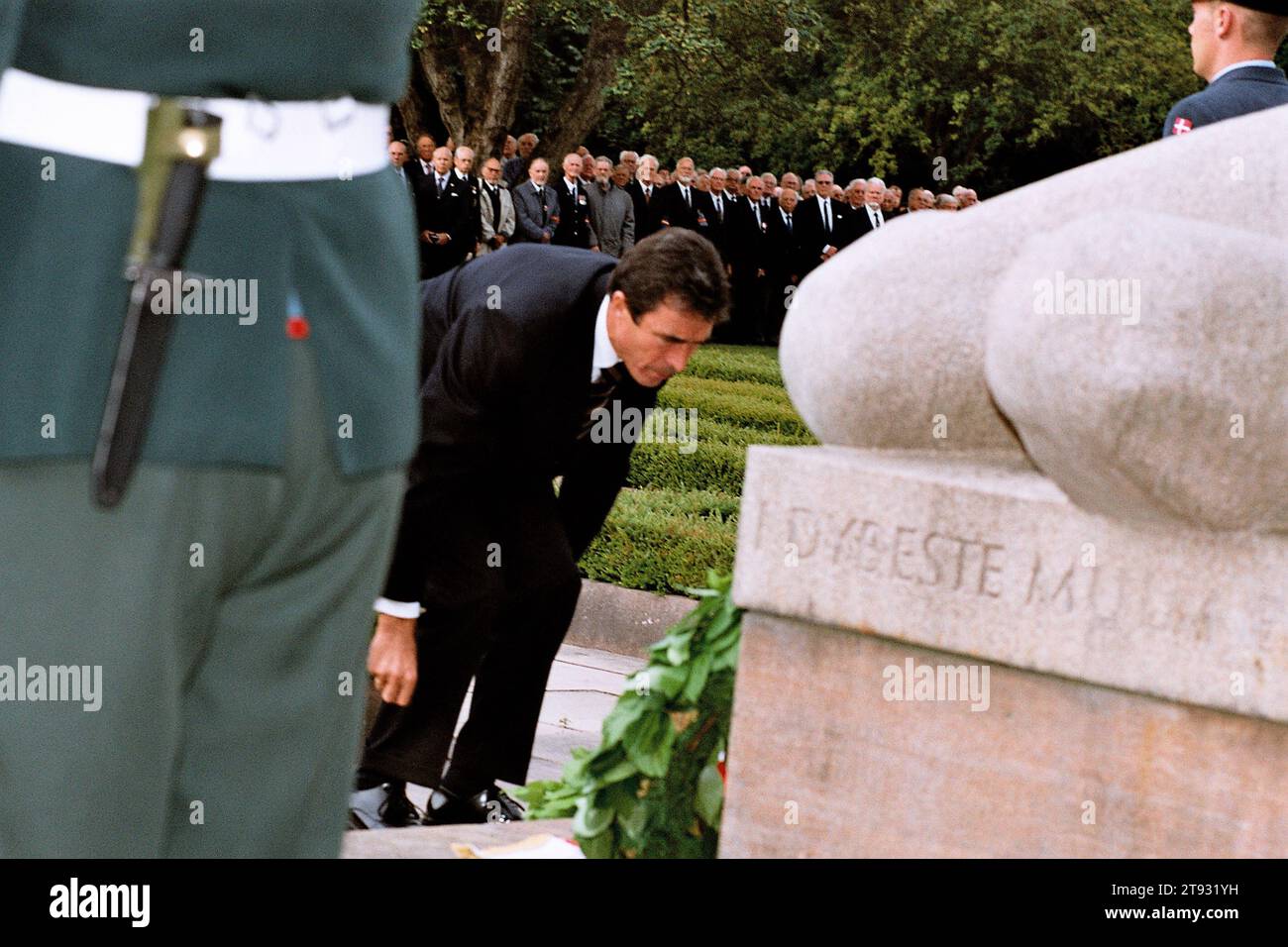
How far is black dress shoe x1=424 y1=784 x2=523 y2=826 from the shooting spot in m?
5.32

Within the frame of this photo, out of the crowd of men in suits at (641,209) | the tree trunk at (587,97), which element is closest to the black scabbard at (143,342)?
the crowd of men in suits at (641,209)

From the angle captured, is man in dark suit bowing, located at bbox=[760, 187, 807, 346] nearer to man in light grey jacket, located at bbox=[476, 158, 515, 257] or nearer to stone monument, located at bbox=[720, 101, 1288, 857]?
man in light grey jacket, located at bbox=[476, 158, 515, 257]

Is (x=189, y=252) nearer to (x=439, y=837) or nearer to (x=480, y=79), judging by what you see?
(x=439, y=837)

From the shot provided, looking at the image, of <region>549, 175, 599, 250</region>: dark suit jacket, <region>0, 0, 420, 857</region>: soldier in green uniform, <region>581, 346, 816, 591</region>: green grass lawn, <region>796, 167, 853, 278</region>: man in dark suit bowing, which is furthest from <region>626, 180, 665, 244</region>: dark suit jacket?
<region>0, 0, 420, 857</region>: soldier in green uniform

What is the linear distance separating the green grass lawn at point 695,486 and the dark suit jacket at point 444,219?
2.90 meters

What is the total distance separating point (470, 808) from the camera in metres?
5.32

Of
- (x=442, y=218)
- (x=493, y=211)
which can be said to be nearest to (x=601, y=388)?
(x=442, y=218)

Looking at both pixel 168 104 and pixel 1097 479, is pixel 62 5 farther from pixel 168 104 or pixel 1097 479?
pixel 1097 479

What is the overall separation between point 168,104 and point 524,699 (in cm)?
378

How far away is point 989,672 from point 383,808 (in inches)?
105

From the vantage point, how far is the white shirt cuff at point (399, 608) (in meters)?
5.18

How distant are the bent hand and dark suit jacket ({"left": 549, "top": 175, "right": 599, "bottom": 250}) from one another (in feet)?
55.3

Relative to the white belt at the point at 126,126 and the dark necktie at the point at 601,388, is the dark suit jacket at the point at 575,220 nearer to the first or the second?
the dark necktie at the point at 601,388
